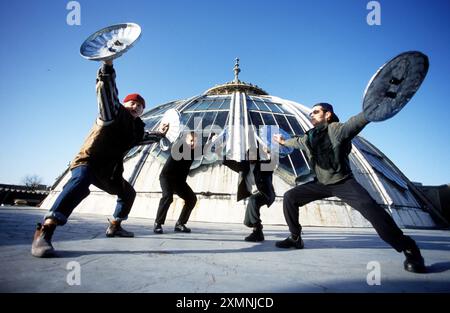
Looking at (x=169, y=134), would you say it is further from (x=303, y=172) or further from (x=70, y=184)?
(x=303, y=172)

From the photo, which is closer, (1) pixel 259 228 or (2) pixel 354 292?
(2) pixel 354 292

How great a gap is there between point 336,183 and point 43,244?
3.54 metres

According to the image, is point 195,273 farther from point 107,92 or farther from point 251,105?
point 251,105

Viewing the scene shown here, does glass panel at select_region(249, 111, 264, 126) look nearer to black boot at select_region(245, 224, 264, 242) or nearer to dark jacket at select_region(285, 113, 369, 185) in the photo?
black boot at select_region(245, 224, 264, 242)

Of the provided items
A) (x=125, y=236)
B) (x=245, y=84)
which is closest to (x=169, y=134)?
A: (x=125, y=236)

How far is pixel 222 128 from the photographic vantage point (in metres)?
11.3

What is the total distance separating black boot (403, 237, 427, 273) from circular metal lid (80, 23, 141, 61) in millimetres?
3910

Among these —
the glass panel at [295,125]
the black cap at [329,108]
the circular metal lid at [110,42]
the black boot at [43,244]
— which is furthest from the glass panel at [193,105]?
the black boot at [43,244]

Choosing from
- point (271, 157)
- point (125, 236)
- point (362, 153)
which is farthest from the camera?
point (362, 153)

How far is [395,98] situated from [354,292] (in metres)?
2.18

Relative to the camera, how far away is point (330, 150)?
3307mm

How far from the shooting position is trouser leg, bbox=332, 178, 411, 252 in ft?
8.58

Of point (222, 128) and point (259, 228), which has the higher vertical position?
point (222, 128)
